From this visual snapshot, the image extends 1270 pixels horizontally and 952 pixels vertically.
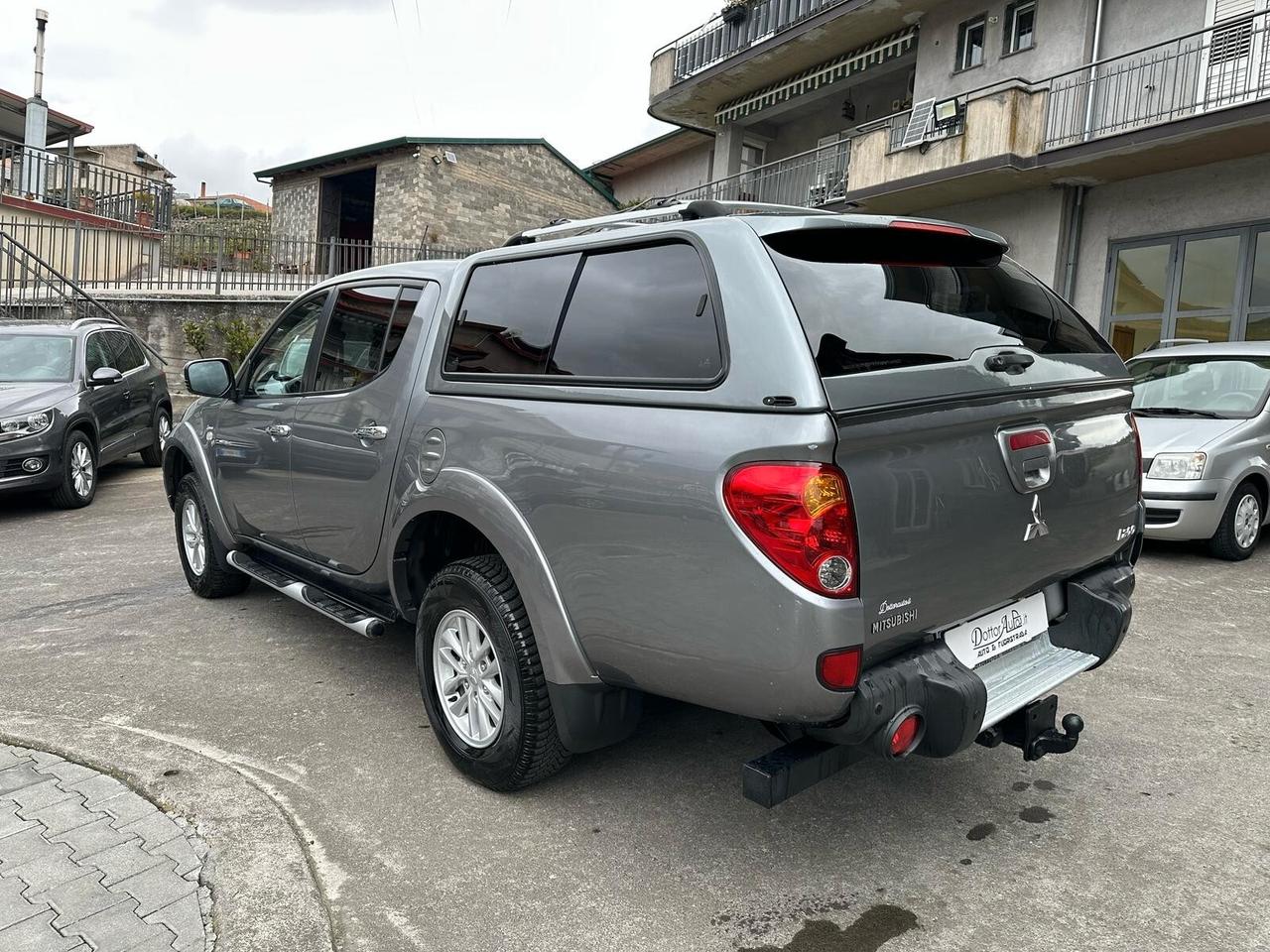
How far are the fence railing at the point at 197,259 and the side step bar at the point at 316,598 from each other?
43.2 ft

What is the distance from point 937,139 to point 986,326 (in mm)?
12578

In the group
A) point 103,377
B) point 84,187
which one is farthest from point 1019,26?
point 84,187

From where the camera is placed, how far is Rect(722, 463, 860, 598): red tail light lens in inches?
93.0

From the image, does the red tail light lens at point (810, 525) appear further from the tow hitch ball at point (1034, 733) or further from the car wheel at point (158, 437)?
the car wheel at point (158, 437)

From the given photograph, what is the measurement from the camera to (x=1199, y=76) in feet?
40.5

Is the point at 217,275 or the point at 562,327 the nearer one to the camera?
the point at 562,327

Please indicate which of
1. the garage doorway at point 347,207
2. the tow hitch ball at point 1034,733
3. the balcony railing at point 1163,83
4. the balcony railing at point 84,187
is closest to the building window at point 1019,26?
the balcony railing at point 1163,83

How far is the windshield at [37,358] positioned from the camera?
8.99m

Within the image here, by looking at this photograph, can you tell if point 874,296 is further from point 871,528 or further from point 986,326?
point 871,528

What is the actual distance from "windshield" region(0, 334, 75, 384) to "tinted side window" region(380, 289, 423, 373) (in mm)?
6559

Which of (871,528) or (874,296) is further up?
(874,296)

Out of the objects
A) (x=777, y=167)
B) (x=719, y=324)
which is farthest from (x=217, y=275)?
(x=719, y=324)

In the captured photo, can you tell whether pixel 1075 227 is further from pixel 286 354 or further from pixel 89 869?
pixel 89 869

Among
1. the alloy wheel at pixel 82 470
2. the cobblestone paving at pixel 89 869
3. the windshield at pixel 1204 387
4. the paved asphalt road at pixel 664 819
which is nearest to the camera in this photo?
the cobblestone paving at pixel 89 869
